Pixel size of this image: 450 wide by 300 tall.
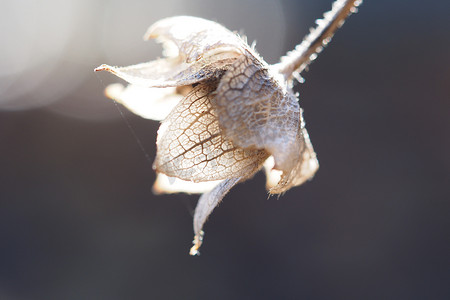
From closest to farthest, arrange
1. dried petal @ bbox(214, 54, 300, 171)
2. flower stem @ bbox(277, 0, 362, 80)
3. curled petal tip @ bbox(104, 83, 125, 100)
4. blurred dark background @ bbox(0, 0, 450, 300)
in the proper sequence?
dried petal @ bbox(214, 54, 300, 171)
flower stem @ bbox(277, 0, 362, 80)
curled petal tip @ bbox(104, 83, 125, 100)
blurred dark background @ bbox(0, 0, 450, 300)

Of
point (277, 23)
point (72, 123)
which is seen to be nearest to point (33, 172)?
point (72, 123)

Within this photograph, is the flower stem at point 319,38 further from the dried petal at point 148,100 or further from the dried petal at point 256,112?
the dried petal at point 148,100

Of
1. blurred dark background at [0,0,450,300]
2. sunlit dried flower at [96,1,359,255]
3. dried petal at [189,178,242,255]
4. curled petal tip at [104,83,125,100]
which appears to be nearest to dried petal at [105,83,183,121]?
curled petal tip at [104,83,125,100]

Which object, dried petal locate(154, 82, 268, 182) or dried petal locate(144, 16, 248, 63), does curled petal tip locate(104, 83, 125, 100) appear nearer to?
dried petal locate(144, 16, 248, 63)

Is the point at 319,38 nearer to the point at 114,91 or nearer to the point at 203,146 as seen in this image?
the point at 203,146

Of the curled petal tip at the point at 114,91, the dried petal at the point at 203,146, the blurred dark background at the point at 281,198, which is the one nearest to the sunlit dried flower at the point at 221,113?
the dried petal at the point at 203,146

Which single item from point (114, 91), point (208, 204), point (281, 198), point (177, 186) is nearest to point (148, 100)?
point (114, 91)

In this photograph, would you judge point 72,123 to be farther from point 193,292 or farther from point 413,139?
point 413,139
